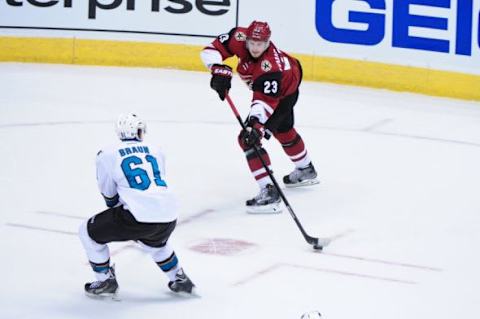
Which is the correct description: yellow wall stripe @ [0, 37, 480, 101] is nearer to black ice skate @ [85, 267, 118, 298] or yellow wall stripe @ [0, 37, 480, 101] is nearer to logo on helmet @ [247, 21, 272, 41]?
logo on helmet @ [247, 21, 272, 41]

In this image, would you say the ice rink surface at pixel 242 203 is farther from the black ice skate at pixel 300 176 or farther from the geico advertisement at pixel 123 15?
the geico advertisement at pixel 123 15

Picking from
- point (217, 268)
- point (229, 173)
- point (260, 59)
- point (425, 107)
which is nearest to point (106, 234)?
point (217, 268)

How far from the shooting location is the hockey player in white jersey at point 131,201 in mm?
4824

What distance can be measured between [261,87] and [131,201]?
70.1 inches

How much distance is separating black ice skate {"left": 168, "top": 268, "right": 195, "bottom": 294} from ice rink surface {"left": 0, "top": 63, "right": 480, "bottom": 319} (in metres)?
0.06

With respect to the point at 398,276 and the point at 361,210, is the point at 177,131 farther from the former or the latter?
the point at 398,276

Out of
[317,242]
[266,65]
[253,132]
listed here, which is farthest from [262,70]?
[317,242]

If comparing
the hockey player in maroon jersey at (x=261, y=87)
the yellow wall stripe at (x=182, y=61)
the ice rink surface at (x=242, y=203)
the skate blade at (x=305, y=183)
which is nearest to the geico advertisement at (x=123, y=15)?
the yellow wall stripe at (x=182, y=61)

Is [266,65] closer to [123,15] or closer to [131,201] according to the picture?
[131,201]

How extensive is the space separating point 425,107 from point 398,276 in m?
4.14

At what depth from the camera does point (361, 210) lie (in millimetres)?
6652

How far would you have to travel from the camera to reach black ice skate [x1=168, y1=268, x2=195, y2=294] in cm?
505

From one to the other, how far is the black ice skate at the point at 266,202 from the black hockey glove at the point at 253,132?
0.38 m

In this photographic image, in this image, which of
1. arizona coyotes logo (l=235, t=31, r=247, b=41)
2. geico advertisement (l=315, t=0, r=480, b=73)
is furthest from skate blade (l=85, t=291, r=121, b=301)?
geico advertisement (l=315, t=0, r=480, b=73)
